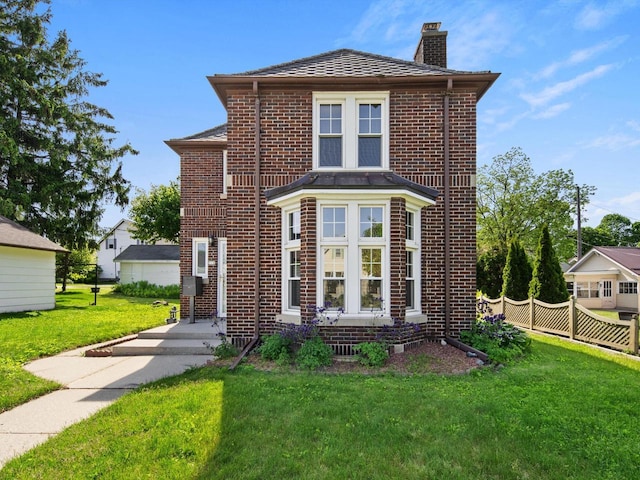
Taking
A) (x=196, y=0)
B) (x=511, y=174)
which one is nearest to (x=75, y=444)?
(x=196, y=0)

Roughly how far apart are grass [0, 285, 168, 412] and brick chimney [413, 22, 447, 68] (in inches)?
427

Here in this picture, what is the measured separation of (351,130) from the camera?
8125mm

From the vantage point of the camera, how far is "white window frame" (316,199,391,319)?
743 cm

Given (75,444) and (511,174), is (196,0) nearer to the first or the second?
(75,444)

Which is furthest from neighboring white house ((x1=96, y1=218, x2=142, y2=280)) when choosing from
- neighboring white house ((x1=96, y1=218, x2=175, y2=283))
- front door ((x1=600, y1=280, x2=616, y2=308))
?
front door ((x1=600, y1=280, x2=616, y2=308))

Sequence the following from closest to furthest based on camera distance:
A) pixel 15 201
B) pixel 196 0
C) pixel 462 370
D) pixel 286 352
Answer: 1. pixel 462 370
2. pixel 286 352
3. pixel 196 0
4. pixel 15 201

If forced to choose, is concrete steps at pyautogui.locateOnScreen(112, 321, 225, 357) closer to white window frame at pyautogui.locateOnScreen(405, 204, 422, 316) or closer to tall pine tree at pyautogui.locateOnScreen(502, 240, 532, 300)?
white window frame at pyautogui.locateOnScreen(405, 204, 422, 316)

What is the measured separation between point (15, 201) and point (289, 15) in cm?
1859

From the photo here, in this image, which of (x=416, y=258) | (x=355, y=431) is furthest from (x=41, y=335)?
(x=416, y=258)

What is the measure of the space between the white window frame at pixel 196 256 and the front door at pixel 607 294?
28.0m

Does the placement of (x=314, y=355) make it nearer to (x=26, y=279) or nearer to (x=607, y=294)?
(x=26, y=279)

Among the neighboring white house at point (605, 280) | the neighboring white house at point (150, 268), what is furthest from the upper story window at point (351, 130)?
the neighboring white house at point (150, 268)

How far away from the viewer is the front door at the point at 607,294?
26.5 m

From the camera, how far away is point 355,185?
7250 millimetres
